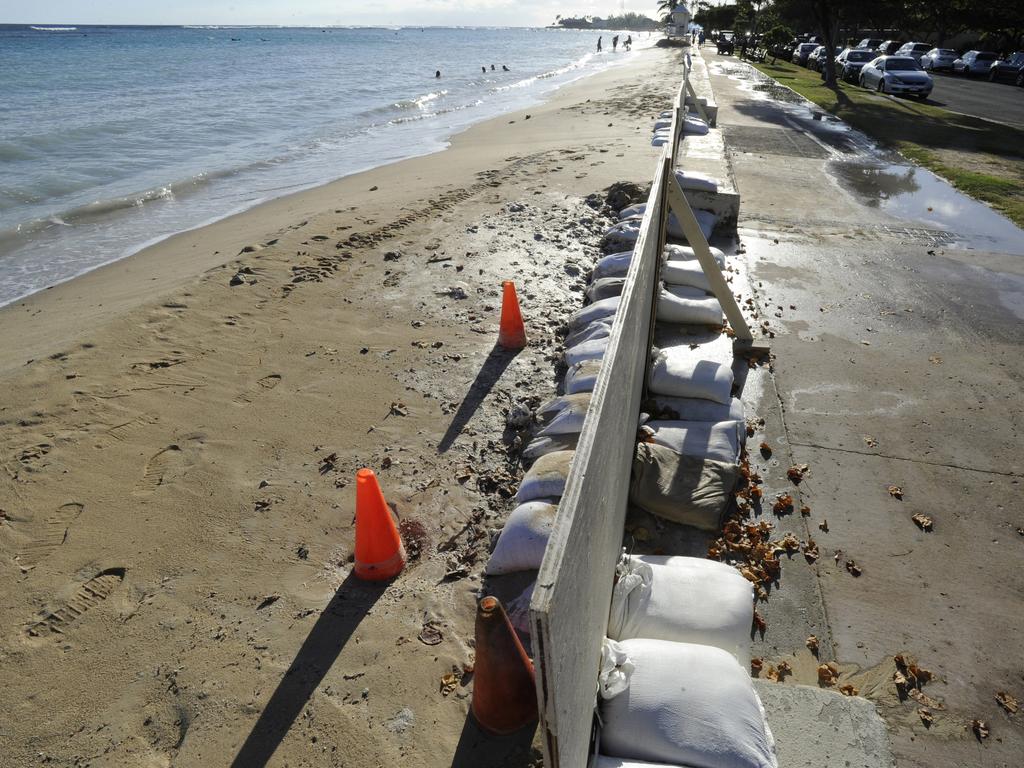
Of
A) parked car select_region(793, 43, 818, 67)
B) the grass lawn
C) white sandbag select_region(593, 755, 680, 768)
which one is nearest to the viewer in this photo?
white sandbag select_region(593, 755, 680, 768)

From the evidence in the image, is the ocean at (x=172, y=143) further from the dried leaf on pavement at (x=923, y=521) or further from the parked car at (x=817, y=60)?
the parked car at (x=817, y=60)

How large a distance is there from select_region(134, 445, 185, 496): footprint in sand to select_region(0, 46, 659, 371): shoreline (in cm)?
246

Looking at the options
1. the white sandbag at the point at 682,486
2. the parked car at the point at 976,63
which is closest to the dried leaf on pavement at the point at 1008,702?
the white sandbag at the point at 682,486

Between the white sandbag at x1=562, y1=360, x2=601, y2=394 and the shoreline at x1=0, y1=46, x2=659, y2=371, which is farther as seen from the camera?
the shoreline at x1=0, y1=46, x2=659, y2=371

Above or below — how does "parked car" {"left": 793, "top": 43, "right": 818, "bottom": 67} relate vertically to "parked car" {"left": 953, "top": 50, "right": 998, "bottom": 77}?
above

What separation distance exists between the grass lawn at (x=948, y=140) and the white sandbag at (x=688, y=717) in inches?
379

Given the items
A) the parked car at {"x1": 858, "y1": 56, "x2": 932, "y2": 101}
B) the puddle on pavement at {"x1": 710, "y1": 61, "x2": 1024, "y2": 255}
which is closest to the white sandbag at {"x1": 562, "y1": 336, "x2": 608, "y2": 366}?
the puddle on pavement at {"x1": 710, "y1": 61, "x2": 1024, "y2": 255}

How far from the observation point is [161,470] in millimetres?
4250

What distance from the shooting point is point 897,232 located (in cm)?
812

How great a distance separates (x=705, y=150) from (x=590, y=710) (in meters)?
10.0

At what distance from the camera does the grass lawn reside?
10.2 m

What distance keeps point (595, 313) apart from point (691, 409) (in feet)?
4.81

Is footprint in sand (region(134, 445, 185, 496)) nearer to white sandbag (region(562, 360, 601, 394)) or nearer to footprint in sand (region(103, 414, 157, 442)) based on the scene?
footprint in sand (region(103, 414, 157, 442))

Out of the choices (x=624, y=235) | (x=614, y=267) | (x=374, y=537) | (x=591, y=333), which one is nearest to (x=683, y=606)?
(x=374, y=537)
